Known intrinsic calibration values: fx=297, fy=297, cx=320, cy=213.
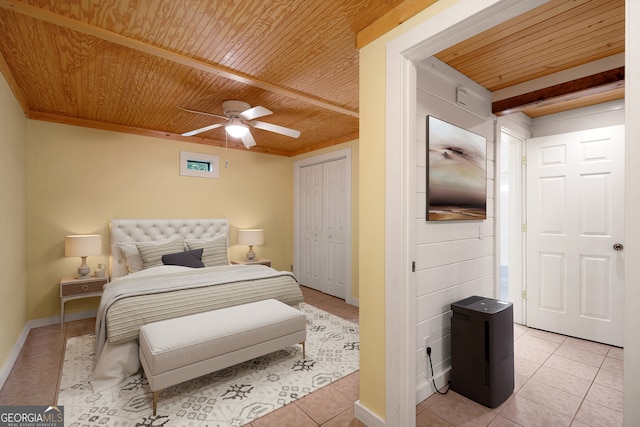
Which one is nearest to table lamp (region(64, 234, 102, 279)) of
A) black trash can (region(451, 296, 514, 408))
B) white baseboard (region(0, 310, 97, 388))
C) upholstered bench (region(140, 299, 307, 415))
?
white baseboard (region(0, 310, 97, 388))

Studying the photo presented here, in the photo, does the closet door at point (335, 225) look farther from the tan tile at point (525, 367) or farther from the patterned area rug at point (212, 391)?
the tan tile at point (525, 367)

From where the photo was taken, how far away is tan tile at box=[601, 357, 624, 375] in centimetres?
250

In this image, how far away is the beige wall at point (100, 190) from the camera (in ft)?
11.6

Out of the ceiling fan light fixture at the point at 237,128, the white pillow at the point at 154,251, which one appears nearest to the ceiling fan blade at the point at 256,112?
the ceiling fan light fixture at the point at 237,128

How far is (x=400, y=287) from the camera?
1.69 meters

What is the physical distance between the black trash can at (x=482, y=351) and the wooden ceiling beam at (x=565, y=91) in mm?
1732

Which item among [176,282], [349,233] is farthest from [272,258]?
[176,282]

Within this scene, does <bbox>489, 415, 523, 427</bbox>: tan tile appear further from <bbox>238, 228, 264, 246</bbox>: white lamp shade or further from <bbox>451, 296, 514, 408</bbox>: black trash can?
<bbox>238, 228, 264, 246</bbox>: white lamp shade

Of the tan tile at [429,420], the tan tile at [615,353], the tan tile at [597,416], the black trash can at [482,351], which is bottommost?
the tan tile at [429,420]

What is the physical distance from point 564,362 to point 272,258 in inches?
167

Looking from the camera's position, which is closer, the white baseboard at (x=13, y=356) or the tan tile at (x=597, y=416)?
the tan tile at (x=597, y=416)

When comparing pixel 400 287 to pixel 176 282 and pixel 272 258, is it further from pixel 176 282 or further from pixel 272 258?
pixel 272 258

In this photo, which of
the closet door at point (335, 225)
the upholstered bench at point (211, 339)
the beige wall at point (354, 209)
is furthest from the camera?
the closet door at point (335, 225)

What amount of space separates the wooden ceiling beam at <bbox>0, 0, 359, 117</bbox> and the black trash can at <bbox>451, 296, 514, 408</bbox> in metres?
2.40
